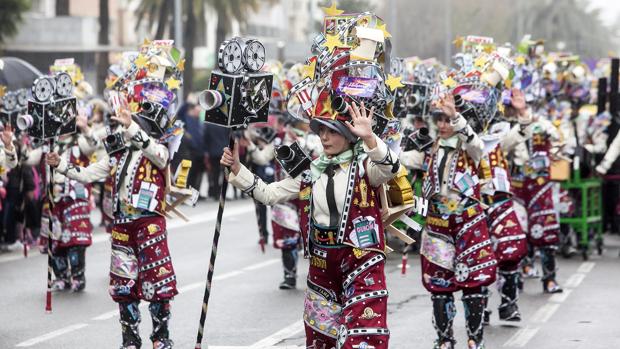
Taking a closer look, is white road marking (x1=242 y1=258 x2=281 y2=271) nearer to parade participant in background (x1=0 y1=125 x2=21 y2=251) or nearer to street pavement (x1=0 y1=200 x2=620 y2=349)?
street pavement (x1=0 y1=200 x2=620 y2=349)

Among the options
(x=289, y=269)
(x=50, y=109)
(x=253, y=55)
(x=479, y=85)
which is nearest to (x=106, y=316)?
(x=50, y=109)

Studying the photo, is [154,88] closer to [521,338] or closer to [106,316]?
[106,316]

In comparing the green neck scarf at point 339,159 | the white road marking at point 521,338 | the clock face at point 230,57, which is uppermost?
the clock face at point 230,57

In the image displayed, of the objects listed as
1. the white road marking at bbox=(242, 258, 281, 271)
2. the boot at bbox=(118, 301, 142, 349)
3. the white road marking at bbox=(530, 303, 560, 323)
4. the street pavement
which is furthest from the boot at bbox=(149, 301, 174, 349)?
the white road marking at bbox=(242, 258, 281, 271)

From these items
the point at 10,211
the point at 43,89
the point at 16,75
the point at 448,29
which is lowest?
the point at 10,211

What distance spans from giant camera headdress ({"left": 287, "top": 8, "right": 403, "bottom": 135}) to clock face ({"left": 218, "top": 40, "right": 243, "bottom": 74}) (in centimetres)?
40

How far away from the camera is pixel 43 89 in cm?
1105

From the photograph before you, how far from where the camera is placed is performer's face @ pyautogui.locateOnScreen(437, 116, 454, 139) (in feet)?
32.2

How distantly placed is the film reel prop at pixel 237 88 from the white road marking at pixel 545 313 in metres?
4.73

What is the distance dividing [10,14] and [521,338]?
101ft

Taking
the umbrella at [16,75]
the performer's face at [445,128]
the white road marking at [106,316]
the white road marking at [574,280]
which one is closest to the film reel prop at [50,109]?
the white road marking at [106,316]

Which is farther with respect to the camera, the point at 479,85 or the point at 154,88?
the point at 479,85

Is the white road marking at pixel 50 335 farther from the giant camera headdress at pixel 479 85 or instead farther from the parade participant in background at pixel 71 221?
the giant camera headdress at pixel 479 85

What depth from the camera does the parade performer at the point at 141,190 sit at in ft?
32.0
